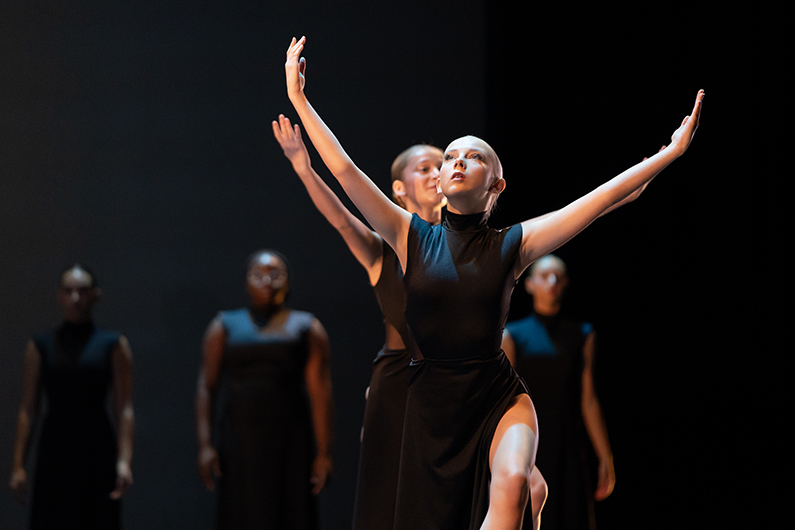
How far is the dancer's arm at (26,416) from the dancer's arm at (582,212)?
340 cm

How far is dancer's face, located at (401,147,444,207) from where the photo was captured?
10.4ft

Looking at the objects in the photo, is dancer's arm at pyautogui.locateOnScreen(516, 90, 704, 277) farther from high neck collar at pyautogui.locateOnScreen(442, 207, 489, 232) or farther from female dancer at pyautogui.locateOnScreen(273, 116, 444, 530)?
female dancer at pyautogui.locateOnScreen(273, 116, 444, 530)

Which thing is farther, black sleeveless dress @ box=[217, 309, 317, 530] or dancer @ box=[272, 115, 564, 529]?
black sleeveless dress @ box=[217, 309, 317, 530]

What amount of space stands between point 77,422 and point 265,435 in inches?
41.7

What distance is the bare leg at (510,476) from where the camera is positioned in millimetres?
2160

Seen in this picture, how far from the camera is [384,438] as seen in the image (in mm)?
2920

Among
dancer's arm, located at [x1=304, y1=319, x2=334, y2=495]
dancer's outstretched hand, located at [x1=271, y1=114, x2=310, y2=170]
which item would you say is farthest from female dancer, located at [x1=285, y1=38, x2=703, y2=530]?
dancer's arm, located at [x1=304, y1=319, x2=334, y2=495]

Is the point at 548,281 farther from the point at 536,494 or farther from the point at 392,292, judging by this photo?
the point at 536,494

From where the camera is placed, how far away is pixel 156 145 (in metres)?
6.05

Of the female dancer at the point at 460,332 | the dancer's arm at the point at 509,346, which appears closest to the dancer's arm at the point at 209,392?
the dancer's arm at the point at 509,346

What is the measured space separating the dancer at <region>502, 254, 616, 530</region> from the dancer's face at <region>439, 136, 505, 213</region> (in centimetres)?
213

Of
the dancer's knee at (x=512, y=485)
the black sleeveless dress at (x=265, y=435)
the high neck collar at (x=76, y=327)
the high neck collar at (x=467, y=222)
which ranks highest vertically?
the high neck collar at (x=467, y=222)

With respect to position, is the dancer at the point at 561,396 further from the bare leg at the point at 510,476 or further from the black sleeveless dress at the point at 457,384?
the bare leg at the point at 510,476

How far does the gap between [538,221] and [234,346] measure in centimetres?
270
